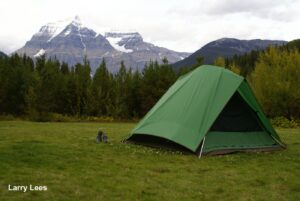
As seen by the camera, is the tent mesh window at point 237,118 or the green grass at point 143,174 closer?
the green grass at point 143,174

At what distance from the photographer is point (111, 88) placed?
42.9m

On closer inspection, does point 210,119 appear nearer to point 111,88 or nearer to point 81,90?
point 111,88

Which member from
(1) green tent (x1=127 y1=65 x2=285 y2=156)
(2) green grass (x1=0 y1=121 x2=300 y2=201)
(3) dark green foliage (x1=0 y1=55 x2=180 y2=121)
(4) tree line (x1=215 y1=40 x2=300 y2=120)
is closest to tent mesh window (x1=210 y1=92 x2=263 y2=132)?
(1) green tent (x1=127 y1=65 x2=285 y2=156)

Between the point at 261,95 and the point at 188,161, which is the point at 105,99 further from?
the point at 188,161

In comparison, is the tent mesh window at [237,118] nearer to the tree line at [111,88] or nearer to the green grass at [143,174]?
the green grass at [143,174]

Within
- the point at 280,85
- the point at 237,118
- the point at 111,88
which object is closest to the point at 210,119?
the point at 237,118

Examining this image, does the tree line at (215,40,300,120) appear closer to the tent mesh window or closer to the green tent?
the green tent

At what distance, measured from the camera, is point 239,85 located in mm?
14672

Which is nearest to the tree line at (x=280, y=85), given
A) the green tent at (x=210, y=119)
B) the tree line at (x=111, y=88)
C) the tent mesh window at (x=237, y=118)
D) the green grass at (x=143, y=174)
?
the tree line at (x=111, y=88)

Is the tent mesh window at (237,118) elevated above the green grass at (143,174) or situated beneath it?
elevated above

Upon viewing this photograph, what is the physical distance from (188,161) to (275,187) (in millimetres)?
3639

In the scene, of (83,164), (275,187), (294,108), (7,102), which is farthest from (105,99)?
(275,187)

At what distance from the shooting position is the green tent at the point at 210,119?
1366cm

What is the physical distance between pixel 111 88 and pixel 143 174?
33.2 meters
